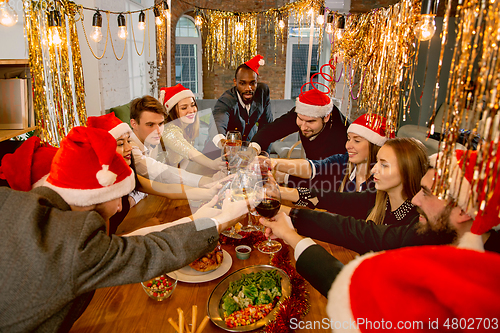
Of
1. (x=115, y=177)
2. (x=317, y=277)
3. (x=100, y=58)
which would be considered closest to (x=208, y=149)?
(x=100, y=58)

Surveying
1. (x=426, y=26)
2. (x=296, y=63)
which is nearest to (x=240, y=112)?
(x=426, y=26)

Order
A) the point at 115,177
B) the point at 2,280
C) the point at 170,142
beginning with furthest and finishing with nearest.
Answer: the point at 170,142, the point at 115,177, the point at 2,280

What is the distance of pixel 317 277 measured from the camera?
937mm

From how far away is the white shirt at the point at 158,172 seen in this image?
191 cm

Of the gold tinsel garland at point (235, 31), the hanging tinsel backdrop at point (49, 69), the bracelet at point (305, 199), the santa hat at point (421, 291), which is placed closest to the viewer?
the santa hat at point (421, 291)

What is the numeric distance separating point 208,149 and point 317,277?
241cm

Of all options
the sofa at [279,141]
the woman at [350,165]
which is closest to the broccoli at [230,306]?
the woman at [350,165]

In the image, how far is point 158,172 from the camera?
6.64 ft

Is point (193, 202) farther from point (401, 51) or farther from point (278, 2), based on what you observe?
point (278, 2)

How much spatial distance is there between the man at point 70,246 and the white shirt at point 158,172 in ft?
2.91

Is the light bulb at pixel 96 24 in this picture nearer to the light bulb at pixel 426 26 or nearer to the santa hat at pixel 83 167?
the santa hat at pixel 83 167

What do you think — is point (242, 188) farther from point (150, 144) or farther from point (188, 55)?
point (188, 55)

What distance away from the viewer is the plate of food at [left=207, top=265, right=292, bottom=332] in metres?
0.88

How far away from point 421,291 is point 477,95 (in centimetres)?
48
